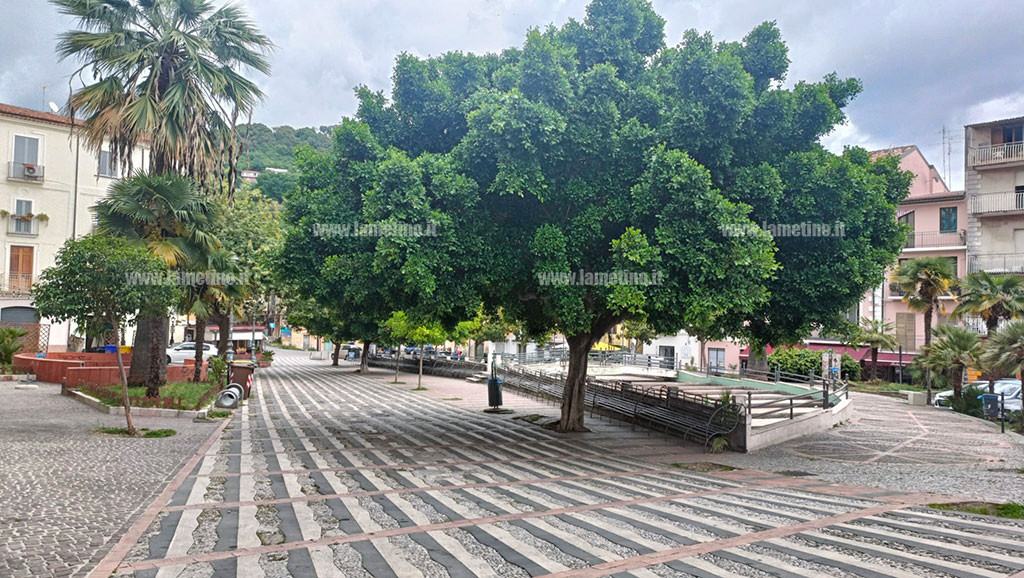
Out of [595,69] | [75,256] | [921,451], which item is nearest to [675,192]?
[595,69]

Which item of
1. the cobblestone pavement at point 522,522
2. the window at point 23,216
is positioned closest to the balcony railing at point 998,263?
the cobblestone pavement at point 522,522

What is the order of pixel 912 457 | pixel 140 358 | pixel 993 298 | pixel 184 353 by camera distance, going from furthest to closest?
1. pixel 184 353
2. pixel 993 298
3. pixel 140 358
4. pixel 912 457

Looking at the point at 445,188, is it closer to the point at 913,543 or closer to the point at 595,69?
the point at 595,69

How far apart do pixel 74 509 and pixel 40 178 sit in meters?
37.6

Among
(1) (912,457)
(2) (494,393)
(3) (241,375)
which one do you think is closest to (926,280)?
(1) (912,457)

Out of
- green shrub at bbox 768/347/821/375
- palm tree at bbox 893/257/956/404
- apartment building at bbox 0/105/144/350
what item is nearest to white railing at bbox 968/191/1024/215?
palm tree at bbox 893/257/956/404

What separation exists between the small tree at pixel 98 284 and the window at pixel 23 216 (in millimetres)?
29496

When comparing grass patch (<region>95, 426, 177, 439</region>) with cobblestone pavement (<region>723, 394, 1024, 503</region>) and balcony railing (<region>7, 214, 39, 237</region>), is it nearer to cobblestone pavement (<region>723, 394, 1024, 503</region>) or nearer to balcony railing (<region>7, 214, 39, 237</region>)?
cobblestone pavement (<region>723, 394, 1024, 503</region>)

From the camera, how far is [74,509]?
7.97 meters

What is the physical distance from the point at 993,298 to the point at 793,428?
52.6 ft

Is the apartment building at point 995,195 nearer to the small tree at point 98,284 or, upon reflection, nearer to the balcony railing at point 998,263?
the balcony railing at point 998,263

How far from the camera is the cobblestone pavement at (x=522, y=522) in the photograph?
6.18 metres

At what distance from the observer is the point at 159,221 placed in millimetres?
19125

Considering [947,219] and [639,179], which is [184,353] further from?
[947,219]
